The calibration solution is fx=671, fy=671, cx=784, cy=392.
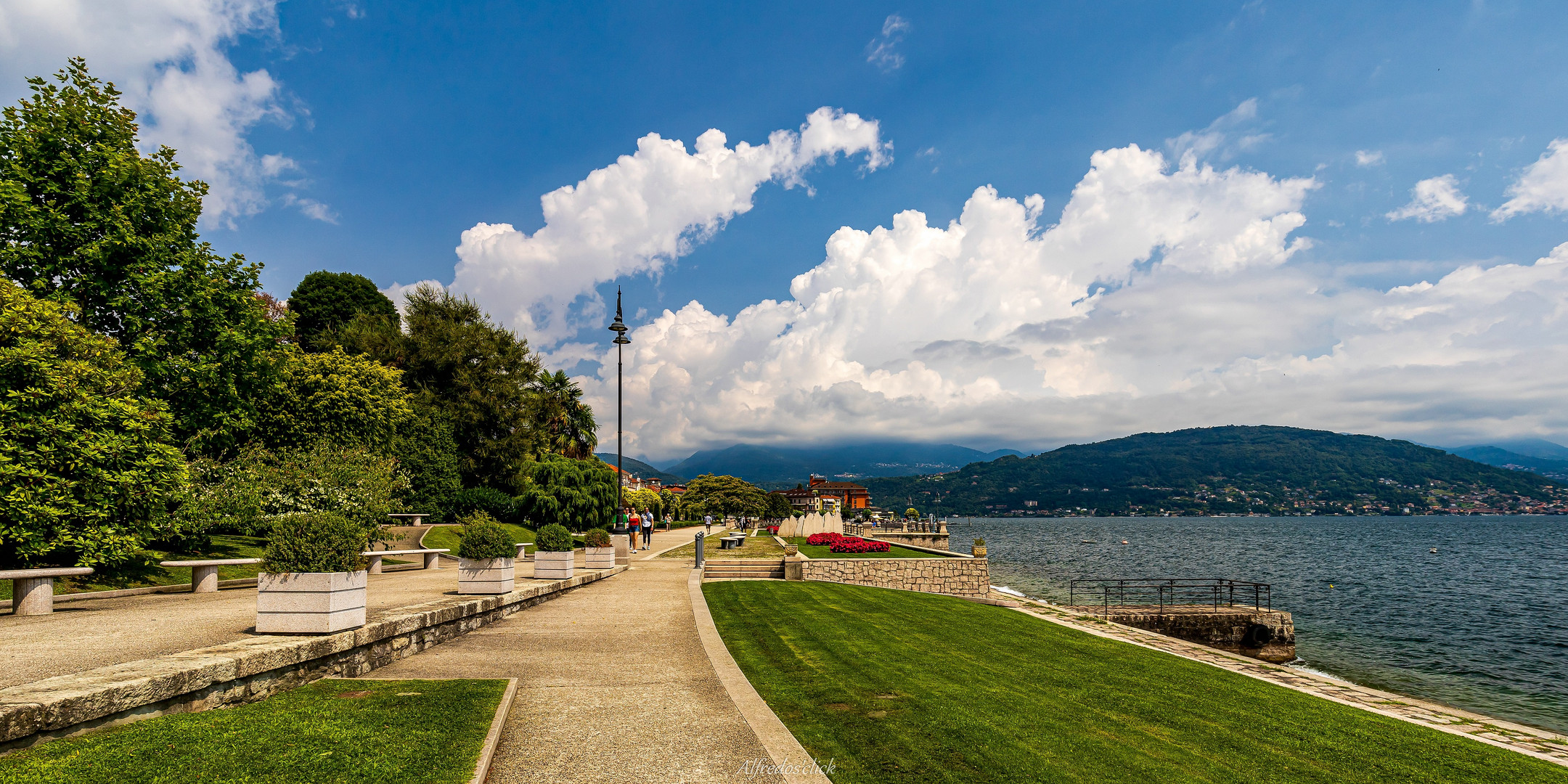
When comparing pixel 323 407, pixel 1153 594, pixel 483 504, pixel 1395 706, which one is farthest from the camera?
pixel 483 504

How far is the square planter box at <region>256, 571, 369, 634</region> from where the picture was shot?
8383mm

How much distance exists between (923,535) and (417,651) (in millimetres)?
39991

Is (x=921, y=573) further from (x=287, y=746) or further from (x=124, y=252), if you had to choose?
(x=124, y=252)

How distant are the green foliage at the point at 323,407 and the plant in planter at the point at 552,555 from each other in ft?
61.8

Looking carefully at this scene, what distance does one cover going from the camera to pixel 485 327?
160 ft

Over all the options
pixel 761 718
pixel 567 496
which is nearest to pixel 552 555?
pixel 761 718

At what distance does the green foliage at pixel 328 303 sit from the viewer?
51.8m

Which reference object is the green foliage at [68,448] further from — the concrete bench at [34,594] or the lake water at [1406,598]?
the lake water at [1406,598]

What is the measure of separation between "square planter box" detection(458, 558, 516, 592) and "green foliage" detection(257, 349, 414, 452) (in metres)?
22.1

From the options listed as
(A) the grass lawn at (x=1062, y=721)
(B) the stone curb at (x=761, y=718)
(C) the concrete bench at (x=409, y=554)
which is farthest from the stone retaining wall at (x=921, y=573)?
(B) the stone curb at (x=761, y=718)

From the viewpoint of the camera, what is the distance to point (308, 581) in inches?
331

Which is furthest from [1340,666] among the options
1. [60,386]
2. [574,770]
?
[60,386]

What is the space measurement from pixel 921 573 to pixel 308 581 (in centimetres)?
2501

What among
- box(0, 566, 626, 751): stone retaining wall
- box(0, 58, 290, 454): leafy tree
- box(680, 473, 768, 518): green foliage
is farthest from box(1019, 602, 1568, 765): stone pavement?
box(680, 473, 768, 518): green foliage
